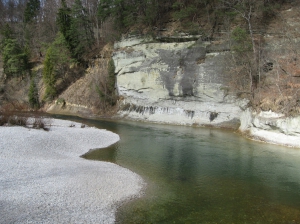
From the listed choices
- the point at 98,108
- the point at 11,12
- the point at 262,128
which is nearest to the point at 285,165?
the point at 262,128

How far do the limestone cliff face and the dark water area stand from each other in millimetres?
7620

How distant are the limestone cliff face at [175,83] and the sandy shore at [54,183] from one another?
16.4 meters

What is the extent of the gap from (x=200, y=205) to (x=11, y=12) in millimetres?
73547

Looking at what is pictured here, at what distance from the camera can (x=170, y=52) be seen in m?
31.8

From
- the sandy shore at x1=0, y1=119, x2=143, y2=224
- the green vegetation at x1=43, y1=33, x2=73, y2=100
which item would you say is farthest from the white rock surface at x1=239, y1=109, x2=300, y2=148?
the green vegetation at x1=43, y1=33, x2=73, y2=100

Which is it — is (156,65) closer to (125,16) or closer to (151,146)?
(125,16)

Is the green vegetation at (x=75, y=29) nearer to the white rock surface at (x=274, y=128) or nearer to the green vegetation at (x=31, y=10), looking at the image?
the green vegetation at (x=31, y=10)

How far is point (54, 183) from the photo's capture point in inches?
382

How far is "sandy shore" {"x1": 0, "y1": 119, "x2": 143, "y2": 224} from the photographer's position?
7633 millimetres

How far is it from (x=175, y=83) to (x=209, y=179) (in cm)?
2043

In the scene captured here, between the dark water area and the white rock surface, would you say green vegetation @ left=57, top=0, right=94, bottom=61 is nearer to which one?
the dark water area

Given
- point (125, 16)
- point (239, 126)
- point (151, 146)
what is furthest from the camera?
point (125, 16)

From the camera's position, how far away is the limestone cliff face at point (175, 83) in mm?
27859

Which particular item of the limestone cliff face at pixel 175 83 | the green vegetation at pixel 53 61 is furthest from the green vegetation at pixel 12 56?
the limestone cliff face at pixel 175 83
